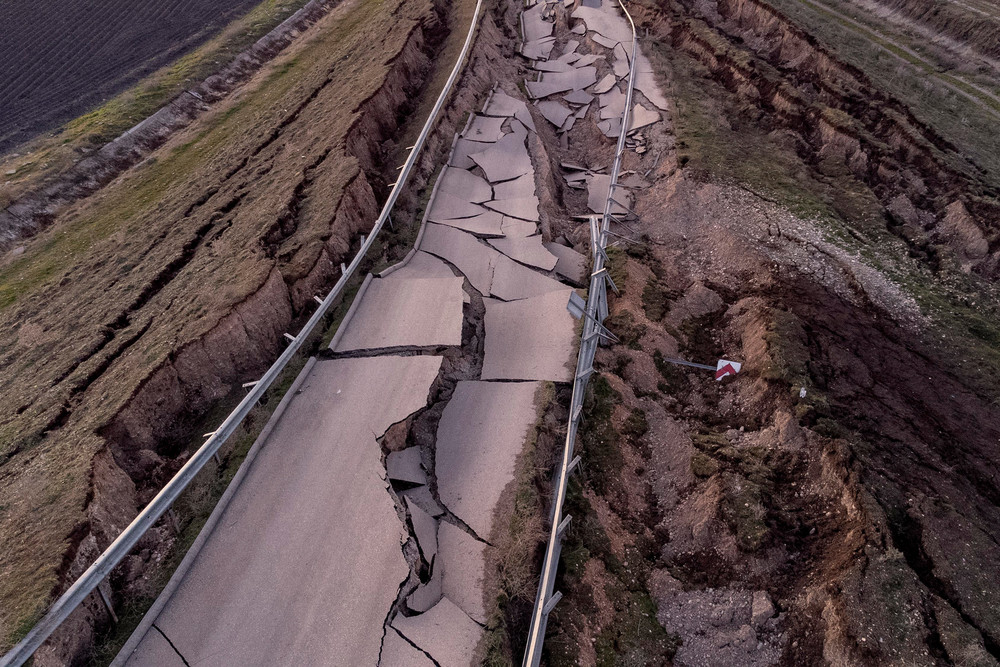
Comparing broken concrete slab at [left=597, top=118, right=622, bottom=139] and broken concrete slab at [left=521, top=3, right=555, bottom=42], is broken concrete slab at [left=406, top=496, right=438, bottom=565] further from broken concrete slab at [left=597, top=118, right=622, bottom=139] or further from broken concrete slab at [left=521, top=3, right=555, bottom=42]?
broken concrete slab at [left=521, top=3, right=555, bottom=42]

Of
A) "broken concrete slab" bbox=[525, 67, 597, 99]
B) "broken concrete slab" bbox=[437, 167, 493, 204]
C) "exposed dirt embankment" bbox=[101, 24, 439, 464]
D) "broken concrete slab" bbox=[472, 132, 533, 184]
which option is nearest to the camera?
"exposed dirt embankment" bbox=[101, 24, 439, 464]

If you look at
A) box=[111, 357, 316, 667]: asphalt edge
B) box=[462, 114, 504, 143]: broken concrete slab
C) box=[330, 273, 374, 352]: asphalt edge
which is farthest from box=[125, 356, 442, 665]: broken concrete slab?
box=[462, 114, 504, 143]: broken concrete slab

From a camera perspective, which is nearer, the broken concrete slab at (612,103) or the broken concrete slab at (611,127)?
the broken concrete slab at (611,127)

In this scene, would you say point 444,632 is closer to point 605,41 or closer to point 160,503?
point 160,503

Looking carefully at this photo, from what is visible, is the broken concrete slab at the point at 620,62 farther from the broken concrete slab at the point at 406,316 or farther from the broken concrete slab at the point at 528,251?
the broken concrete slab at the point at 406,316

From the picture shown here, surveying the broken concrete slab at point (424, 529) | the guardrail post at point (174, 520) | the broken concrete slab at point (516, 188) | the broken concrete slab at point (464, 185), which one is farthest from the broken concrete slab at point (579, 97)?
the guardrail post at point (174, 520)

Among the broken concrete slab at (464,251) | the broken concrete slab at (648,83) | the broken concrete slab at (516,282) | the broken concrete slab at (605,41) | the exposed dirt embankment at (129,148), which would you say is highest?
the broken concrete slab at (605,41)

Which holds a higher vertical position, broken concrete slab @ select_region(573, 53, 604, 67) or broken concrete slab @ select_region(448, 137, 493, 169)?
broken concrete slab @ select_region(573, 53, 604, 67)
